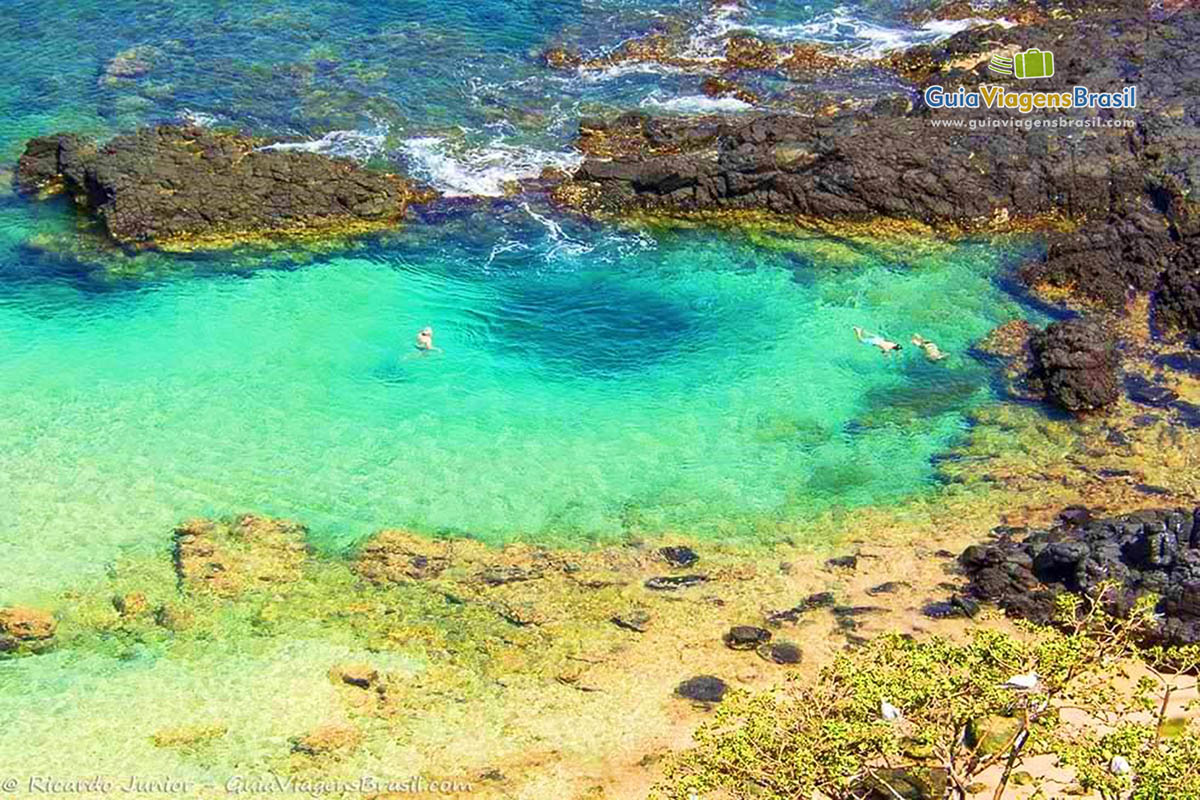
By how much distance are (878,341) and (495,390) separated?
12672mm

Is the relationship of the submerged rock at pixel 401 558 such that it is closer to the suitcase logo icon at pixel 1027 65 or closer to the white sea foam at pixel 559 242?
the white sea foam at pixel 559 242

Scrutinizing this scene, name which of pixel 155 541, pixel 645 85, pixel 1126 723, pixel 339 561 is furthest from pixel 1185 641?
pixel 645 85

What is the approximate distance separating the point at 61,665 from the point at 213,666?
3702 mm

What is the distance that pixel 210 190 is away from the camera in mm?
45719

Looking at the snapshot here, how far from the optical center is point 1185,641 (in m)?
28.9

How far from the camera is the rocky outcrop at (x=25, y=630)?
29.9 meters

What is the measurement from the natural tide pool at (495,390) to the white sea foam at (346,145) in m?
6.39

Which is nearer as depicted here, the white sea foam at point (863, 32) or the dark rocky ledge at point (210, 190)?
the dark rocky ledge at point (210, 190)

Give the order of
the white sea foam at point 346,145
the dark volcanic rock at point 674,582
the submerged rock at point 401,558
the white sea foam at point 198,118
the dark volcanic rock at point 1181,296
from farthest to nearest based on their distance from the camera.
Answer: the white sea foam at point 198,118, the white sea foam at point 346,145, the dark volcanic rock at point 1181,296, the submerged rock at point 401,558, the dark volcanic rock at point 674,582

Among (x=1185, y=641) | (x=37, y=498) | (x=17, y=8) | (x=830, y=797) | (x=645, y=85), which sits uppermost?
(x=17, y=8)

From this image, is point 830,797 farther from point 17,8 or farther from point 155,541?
point 17,8

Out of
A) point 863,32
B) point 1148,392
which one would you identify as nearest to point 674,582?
point 1148,392

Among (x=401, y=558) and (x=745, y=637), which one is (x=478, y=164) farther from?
(x=745, y=637)

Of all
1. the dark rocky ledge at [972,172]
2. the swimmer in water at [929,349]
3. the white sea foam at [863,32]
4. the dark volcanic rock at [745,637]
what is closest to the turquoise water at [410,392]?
the swimmer in water at [929,349]
